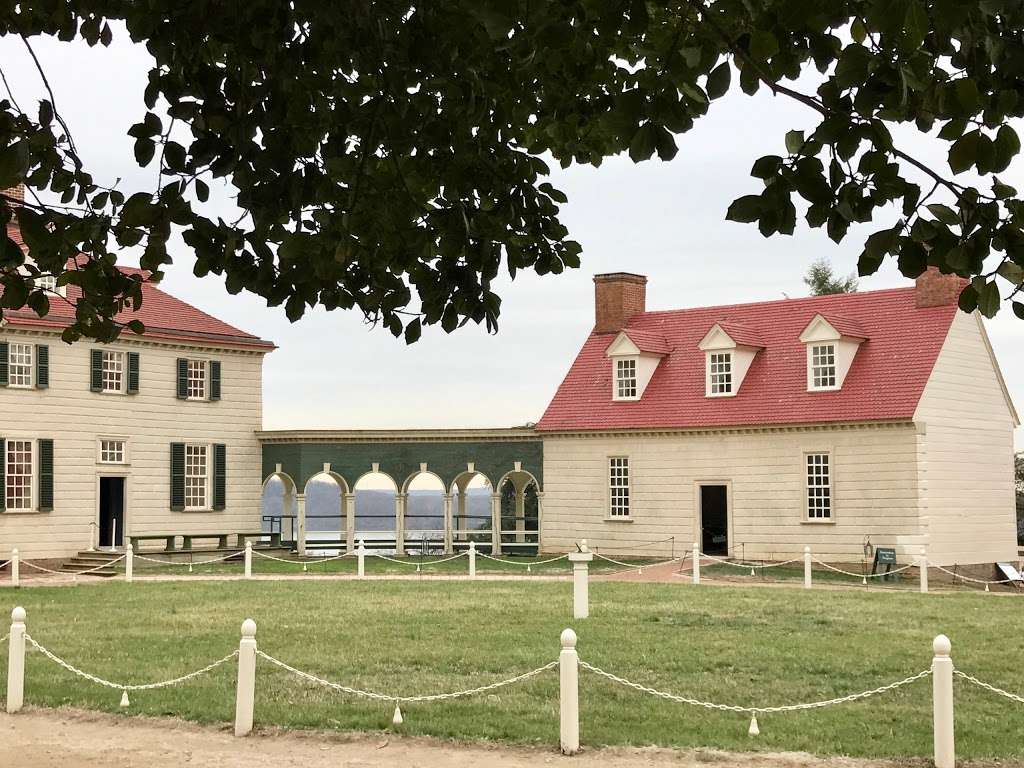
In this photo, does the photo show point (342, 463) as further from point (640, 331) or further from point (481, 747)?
point (481, 747)

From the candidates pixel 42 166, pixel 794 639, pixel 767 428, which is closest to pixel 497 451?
pixel 767 428

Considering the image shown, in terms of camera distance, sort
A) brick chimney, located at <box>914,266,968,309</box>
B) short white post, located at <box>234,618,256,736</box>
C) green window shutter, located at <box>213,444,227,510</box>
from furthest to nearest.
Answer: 1. green window shutter, located at <box>213,444,227,510</box>
2. brick chimney, located at <box>914,266,968,309</box>
3. short white post, located at <box>234,618,256,736</box>

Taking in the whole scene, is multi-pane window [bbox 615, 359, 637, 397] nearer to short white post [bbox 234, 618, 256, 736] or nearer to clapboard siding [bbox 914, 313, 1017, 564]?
clapboard siding [bbox 914, 313, 1017, 564]

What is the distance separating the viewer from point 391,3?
7707 millimetres

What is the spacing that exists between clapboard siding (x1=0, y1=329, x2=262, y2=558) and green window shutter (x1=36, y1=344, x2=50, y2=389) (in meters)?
0.16

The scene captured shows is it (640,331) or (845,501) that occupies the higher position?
(640,331)

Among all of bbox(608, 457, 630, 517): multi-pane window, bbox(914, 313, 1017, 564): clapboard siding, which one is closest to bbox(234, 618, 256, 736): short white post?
bbox(914, 313, 1017, 564): clapboard siding

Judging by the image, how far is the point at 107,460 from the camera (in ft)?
119

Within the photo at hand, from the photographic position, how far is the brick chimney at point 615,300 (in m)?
40.3

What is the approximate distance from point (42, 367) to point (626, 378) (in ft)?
53.6

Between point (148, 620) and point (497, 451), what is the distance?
62.8ft

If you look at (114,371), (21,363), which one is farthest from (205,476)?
(21,363)

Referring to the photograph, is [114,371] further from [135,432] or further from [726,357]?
[726,357]

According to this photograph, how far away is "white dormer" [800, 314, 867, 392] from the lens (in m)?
34.1
